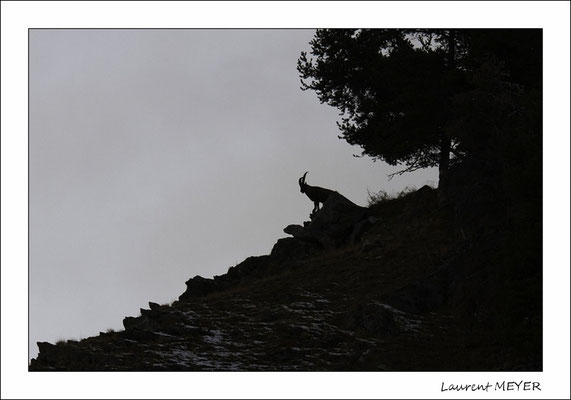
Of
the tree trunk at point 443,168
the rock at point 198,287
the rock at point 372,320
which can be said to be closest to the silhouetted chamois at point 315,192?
the tree trunk at point 443,168

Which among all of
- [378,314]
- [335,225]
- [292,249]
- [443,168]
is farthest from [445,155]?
[378,314]

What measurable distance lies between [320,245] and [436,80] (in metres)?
7.70

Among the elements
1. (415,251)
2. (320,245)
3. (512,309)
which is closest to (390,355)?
(512,309)

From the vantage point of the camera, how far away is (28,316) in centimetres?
1605

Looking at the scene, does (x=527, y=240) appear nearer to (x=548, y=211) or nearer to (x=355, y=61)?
(x=548, y=211)

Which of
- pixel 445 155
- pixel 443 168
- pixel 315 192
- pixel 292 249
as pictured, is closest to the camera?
pixel 445 155

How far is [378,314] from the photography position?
2144 cm

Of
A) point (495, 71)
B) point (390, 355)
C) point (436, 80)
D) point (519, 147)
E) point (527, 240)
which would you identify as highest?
point (436, 80)

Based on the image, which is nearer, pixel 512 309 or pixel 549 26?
pixel 512 309

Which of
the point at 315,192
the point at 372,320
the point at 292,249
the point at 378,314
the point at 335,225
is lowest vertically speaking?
the point at 372,320

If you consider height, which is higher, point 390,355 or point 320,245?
point 320,245

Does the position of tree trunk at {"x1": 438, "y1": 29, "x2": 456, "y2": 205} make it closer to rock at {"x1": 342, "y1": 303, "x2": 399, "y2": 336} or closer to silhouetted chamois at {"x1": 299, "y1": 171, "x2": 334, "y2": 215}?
silhouetted chamois at {"x1": 299, "y1": 171, "x2": 334, "y2": 215}

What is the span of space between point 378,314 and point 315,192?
14.2 meters

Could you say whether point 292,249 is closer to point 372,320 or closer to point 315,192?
point 315,192
